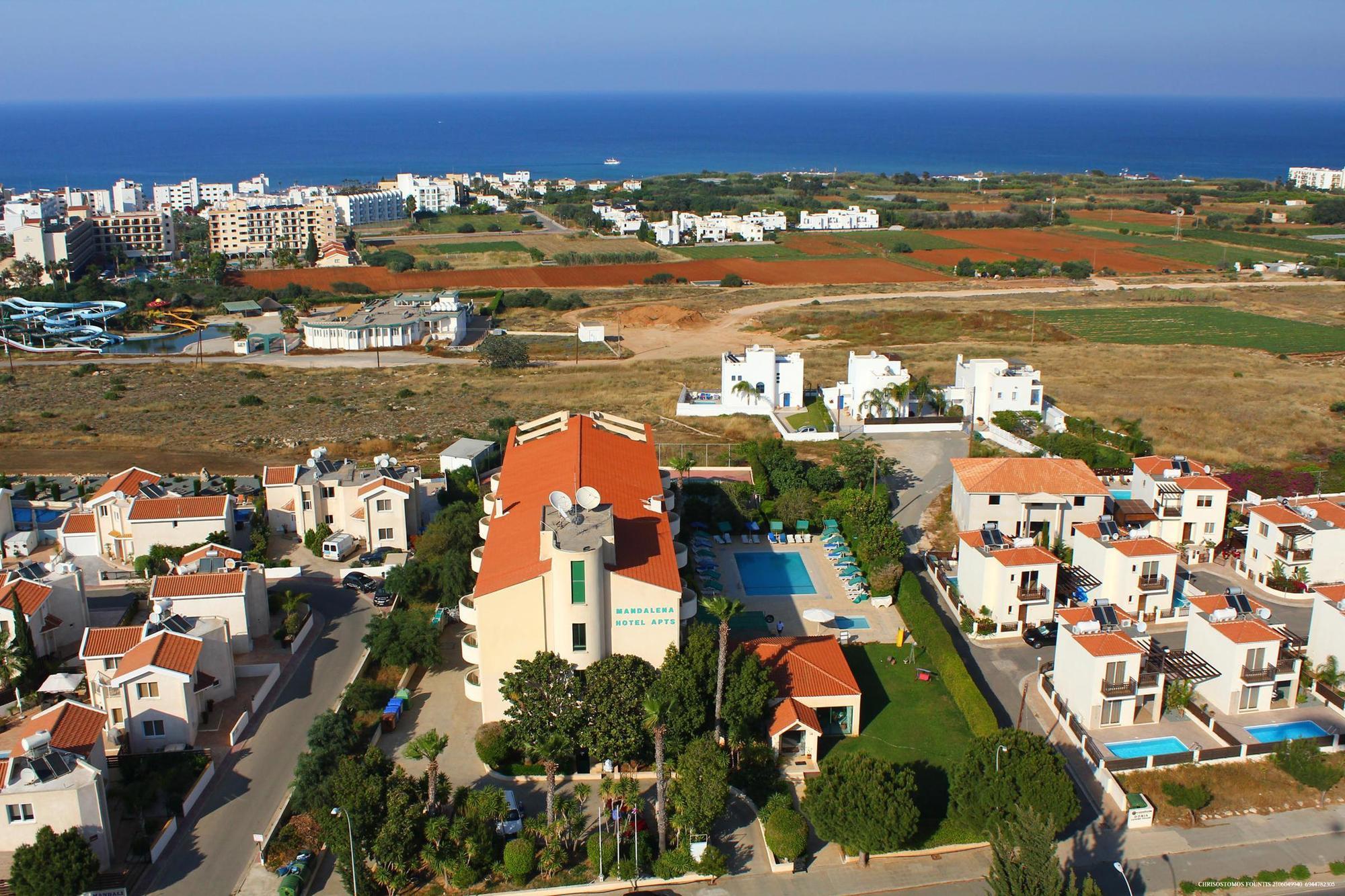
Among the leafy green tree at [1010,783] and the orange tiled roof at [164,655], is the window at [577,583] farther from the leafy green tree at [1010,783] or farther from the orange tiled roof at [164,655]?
the orange tiled roof at [164,655]

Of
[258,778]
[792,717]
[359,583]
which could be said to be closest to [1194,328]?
[792,717]

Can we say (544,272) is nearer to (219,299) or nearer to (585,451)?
(219,299)

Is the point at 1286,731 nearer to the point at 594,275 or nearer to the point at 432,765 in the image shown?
the point at 432,765

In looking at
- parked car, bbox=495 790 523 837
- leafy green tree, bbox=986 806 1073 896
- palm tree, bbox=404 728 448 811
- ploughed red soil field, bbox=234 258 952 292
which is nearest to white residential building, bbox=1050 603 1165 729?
leafy green tree, bbox=986 806 1073 896

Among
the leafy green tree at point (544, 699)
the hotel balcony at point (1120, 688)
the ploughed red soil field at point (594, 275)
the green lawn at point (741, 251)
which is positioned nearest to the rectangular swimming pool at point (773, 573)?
the hotel balcony at point (1120, 688)

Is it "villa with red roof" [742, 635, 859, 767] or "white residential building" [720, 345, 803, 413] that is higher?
"white residential building" [720, 345, 803, 413]

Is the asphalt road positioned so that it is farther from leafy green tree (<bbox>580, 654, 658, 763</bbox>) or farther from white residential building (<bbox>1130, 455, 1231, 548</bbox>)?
A: white residential building (<bbox>1130, 455, 1231, 548</bbox>)

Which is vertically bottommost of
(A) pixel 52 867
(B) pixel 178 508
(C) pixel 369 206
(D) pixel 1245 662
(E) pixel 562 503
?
(A) pixel 52 867

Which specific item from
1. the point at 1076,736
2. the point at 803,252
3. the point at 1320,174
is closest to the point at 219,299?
Result: the point at 803,252
